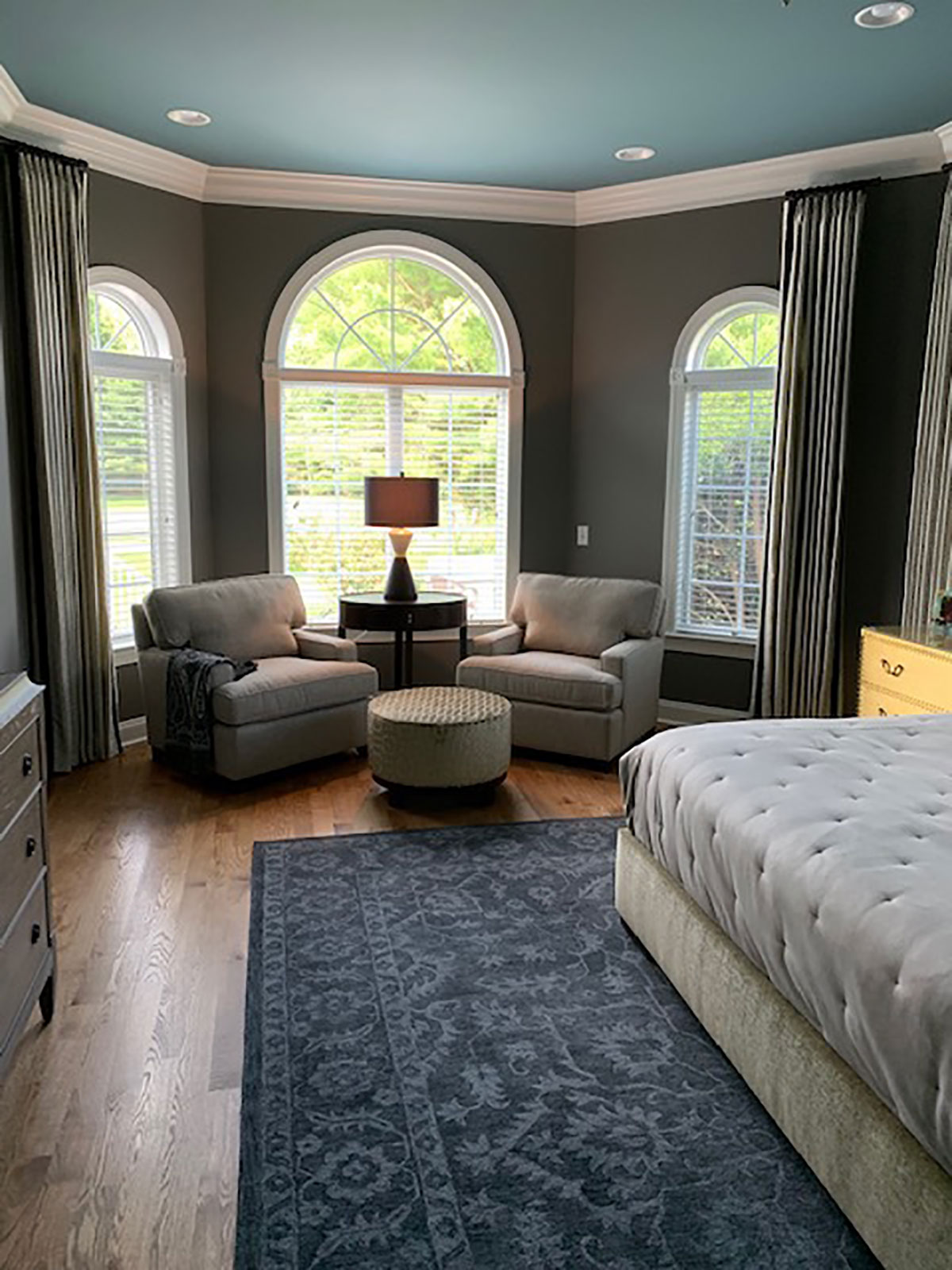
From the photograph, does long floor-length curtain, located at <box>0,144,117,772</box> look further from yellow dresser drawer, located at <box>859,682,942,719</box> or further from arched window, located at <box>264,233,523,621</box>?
yellow dresser drawer, located at <box>859,682,942,719</box>

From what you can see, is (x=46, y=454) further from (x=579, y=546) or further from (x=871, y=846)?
(x=871, y=846)

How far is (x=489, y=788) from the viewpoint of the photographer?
4.52 m

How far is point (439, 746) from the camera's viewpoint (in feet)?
14.0

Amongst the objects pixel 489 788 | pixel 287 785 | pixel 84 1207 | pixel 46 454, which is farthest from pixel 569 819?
pixel 46 454

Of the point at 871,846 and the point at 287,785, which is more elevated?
the point at 871,846

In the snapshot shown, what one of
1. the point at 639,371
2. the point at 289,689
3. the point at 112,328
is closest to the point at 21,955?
the point at 289,689

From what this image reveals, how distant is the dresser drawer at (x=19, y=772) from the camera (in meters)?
2.29

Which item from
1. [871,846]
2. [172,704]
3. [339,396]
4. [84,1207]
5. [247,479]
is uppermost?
[339,396]

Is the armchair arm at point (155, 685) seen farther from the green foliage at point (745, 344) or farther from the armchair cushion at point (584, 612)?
the green foliage at point (745, 344)

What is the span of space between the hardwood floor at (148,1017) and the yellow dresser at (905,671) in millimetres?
1291

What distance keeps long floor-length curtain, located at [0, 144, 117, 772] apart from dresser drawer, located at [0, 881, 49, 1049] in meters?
2.37

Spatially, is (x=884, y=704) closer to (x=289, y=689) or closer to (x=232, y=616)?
(x=289, y=689)

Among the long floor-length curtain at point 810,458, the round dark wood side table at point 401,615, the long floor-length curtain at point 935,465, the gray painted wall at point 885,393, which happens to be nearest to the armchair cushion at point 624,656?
the long floor-length curtain at point 810,458

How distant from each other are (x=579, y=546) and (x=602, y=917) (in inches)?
129
